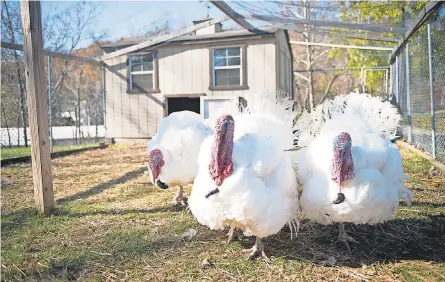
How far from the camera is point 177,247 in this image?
3.23 metres

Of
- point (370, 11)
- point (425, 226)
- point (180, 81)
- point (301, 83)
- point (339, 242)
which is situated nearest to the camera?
point (339, 242)

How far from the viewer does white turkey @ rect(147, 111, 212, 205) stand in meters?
4.20

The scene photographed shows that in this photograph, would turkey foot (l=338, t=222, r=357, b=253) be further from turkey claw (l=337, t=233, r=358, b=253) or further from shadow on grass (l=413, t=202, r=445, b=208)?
shadow on grass (l=413, t=202, r=445, b=208)

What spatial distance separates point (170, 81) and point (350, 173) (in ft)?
33.6

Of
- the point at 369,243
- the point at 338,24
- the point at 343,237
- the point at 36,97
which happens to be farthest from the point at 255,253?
Result: the point at 338,24

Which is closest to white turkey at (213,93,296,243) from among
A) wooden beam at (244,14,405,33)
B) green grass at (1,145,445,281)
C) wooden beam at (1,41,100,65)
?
green grass at (1,145,445,281)

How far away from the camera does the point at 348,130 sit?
3.29 metres

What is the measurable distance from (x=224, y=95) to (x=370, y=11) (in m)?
5.43

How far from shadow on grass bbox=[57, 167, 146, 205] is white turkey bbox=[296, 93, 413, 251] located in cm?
334

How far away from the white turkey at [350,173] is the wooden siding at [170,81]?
25.2 feet

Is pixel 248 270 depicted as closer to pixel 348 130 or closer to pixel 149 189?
pixel 348 130

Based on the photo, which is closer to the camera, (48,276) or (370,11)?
(48,276)

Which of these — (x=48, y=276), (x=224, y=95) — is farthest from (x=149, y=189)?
(x=224, y=95)

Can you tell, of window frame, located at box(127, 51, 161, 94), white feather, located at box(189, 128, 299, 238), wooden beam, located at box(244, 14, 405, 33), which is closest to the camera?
white feather, located at box(189, 128, 299, 238)
